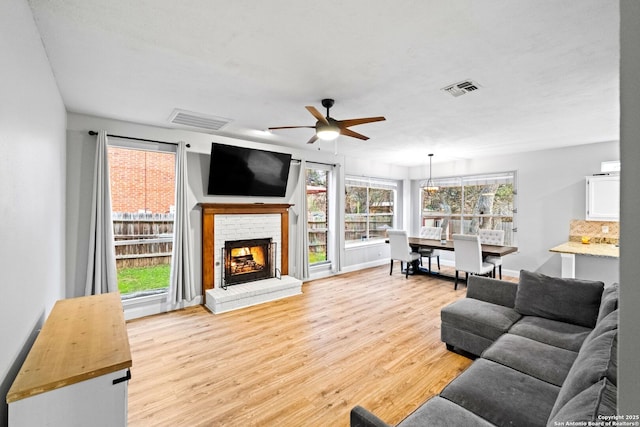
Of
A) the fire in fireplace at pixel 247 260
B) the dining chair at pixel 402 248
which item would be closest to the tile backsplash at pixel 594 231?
the dining chair at pixel 402 248

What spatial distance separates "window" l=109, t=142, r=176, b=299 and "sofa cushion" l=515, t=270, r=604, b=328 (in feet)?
14.4

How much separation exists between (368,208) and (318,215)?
153 cm

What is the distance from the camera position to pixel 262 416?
2.07 meters

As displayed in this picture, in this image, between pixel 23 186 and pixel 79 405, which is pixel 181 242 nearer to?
pixel 23 186

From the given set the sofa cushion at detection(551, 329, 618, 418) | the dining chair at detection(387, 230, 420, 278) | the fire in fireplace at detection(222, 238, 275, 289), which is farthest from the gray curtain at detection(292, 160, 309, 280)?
the sofa cushion at detection(551, 329, 618, 418)

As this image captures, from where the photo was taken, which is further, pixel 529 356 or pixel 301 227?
pixel 301 227

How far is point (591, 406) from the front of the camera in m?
0.95

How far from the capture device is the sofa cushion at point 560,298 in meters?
2.40

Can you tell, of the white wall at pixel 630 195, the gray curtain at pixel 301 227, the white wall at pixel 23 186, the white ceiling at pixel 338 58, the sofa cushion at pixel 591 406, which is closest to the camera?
the white wall at pixel 630 195

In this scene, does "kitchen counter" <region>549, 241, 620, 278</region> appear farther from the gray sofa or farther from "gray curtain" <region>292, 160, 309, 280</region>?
"gray curtain" <region>292, 160, 309, 280</region>

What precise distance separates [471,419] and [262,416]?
1.39 metres

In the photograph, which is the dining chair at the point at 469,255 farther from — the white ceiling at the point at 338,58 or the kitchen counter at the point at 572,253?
the white ceiling at the point at 338,58

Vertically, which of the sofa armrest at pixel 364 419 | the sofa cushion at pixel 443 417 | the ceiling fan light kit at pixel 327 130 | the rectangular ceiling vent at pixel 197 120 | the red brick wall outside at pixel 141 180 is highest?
the rectangular ceiling vent at pixel 197 120

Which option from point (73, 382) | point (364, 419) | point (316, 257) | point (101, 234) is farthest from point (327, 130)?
point (316, 257)
